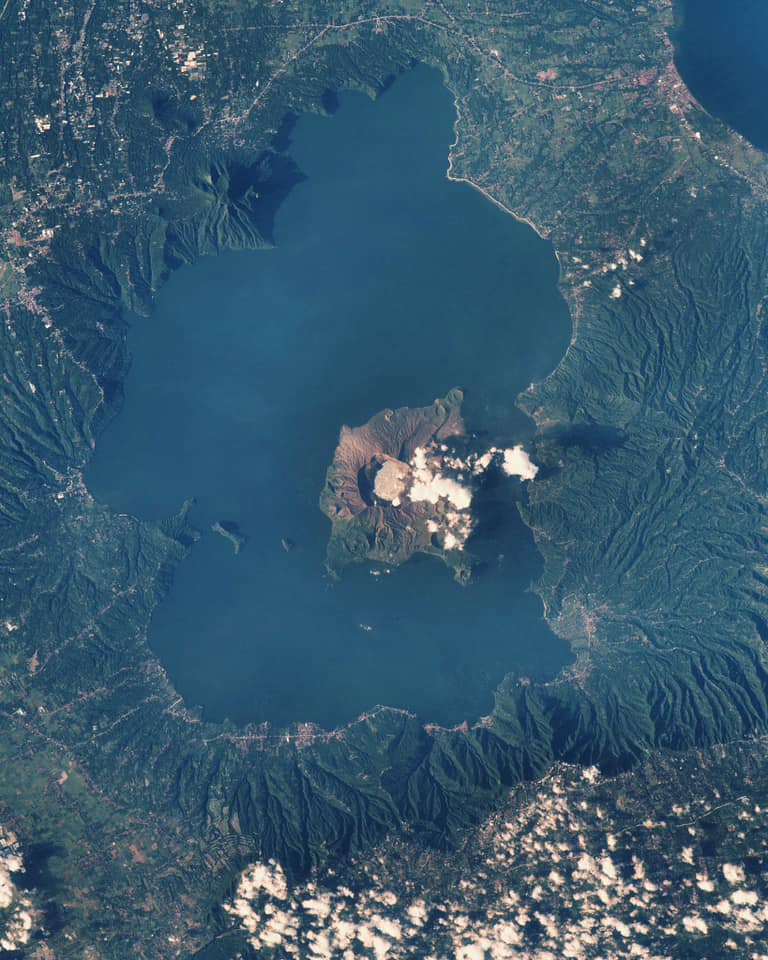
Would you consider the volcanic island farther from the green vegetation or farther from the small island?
the small island

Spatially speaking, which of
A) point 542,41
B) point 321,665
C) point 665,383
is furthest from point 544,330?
point 321,665

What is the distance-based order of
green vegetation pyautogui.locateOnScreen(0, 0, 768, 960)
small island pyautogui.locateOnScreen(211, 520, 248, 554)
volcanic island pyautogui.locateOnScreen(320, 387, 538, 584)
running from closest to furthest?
1. green vegetation pyautogui.locateOnScreen(0, 0, 768, 960)
2. volcanic island pyautogui.locateOnScreen(320, 387, 538, 584)
3. small island pyautogui.locateOnScreen(211, 520, 248, 554)

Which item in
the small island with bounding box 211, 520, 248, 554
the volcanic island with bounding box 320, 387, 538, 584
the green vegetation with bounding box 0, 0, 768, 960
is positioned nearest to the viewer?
the green vegetation with bounding box 0, 0, 768, 960

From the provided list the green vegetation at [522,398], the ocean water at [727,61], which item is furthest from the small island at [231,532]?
the ocean water at [727,61]

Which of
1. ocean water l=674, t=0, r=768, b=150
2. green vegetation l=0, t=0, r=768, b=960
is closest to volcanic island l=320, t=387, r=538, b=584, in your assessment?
green vegetation l=0, t=0, r=768, b=960

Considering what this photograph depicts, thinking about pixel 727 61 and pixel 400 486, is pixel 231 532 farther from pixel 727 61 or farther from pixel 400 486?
pixel 727 61

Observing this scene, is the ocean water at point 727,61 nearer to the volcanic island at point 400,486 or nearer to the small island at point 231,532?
the volcanic island at point 400,486

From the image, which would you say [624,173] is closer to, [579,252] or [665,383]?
[579,252]
